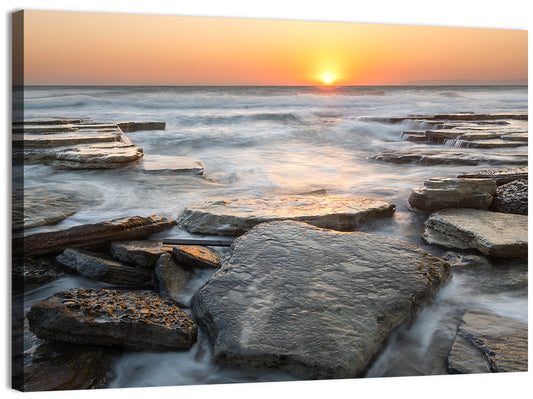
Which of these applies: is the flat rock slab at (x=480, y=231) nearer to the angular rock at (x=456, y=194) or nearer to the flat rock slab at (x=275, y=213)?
the angular rock at (x=456, y=194)

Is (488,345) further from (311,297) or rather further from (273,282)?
(273,282)

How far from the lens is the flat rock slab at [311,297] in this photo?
1708 millimetres

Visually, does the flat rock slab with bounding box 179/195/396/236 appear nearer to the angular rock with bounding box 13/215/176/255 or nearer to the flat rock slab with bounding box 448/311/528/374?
the angular rock with bounding box 13/215/176/255

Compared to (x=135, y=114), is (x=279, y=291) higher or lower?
lower

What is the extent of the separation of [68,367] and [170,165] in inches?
78.6

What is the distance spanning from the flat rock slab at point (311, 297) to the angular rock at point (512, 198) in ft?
2.72

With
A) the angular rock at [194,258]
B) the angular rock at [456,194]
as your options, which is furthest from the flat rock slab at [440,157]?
the angular rock at [194,258]

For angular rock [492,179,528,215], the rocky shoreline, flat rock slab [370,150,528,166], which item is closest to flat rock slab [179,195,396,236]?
the rocky shoreline

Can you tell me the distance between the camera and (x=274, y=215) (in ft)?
8.49

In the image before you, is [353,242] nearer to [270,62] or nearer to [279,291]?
[279,291]

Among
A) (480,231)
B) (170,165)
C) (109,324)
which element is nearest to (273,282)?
(109,324)

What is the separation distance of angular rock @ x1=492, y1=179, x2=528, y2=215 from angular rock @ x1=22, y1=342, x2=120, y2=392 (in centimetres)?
231

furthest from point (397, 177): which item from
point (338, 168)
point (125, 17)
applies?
point (125, 17)

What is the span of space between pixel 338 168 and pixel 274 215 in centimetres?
113
